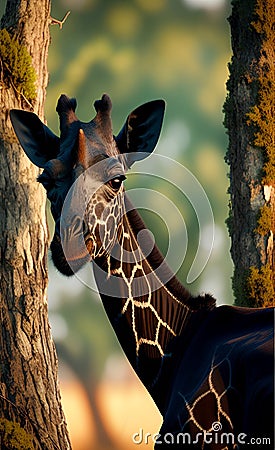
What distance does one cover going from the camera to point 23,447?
8094mm

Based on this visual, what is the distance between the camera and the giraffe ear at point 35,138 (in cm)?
618

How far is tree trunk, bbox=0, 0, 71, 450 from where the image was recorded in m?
8.20

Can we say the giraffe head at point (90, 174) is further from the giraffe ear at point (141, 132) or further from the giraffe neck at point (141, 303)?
the giraffe neck at point (141, 303)

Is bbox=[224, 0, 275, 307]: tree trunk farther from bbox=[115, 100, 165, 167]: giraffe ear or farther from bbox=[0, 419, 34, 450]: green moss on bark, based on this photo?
bbox=[0, 419, 34, 450]: green moss on bark

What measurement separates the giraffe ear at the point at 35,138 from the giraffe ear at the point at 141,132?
59 cm

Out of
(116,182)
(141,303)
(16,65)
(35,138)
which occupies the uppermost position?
(16,65)

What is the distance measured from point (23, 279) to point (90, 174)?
3303 mm

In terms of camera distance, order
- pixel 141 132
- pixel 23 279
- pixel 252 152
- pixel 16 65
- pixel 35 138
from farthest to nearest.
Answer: pixel 16 65 < pixel 23 279 < pixel 252 152 < pixel 35 138 < pixel 141 132

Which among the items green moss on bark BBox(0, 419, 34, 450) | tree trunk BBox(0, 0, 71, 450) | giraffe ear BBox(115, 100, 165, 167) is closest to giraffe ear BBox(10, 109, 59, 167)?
giraffe ear BBox(115, 100, 165, 167)

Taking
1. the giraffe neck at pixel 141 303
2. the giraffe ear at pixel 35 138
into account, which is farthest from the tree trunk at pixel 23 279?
the giraffe neck at pixel 141 303

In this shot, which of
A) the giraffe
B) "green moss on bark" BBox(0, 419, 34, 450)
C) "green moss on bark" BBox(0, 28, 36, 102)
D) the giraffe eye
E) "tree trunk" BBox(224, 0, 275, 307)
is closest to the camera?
the giraffe

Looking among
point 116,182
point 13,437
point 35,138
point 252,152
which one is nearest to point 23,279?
point 13,437

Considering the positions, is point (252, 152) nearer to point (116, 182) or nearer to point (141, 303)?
point (116, 182)

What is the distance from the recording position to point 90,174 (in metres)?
5.38
